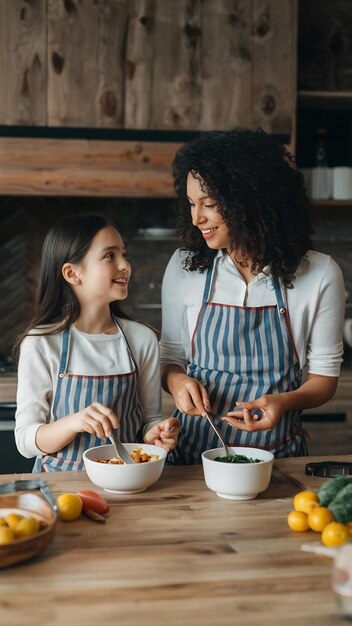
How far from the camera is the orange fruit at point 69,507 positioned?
1351mm

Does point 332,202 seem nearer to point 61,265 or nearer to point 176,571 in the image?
point 61,265

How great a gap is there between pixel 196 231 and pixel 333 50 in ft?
6.64

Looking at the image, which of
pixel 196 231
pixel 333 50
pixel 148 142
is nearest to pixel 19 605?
pixel 196 231

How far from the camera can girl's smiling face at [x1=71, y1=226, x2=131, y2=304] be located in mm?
1938

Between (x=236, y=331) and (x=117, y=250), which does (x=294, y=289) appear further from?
(x=117, y=250)

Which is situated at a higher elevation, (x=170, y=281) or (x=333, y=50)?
(x=333, y=50)

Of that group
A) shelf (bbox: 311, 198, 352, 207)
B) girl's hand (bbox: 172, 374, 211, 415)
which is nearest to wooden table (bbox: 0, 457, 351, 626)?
girl's hand (bbox: 172, 374, 211, 415)

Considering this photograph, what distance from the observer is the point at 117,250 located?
200 cm

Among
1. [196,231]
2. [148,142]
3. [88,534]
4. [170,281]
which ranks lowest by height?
[88,534]

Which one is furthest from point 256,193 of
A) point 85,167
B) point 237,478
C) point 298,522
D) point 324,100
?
Result: point 324,100

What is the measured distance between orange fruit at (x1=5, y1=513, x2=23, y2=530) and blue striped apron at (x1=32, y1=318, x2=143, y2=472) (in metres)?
0.56

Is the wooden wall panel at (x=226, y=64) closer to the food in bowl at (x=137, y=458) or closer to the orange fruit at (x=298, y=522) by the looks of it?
the food in bowl at (x=137, y=458)

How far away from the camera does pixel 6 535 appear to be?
115 centimetres

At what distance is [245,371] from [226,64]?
1765 mm
